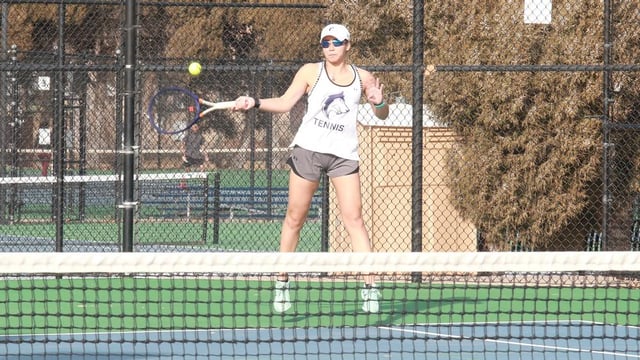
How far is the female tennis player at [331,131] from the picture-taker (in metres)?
7.50

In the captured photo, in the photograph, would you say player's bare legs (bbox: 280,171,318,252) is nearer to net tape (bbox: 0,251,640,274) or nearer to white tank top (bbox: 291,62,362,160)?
white tank top (bbox: 291,62,362,160)

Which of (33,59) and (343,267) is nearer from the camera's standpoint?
(343,267)

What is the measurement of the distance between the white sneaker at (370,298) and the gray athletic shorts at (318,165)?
724mm

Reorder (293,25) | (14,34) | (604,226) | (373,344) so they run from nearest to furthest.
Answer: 1. (373,344)
2. (604,226)
3. (293,25)
4. (14,34)

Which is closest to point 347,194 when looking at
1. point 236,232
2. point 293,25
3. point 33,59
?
point 236,232

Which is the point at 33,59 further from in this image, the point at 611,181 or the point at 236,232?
the point at 611,181

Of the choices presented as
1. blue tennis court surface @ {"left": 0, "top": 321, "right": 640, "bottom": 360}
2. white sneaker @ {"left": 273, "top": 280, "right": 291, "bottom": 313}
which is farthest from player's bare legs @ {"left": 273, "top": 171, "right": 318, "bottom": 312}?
blue tennis court surface @ {"left": 0, "top": 321, "right": 640, "bottom": 360}

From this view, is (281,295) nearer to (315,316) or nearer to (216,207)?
(315,316)

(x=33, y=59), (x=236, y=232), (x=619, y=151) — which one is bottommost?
(x=236, y=232)

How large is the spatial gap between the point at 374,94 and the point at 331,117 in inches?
11.5

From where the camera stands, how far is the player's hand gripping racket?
6789 mm

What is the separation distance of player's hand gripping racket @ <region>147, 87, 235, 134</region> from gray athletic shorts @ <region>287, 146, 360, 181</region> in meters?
0.64

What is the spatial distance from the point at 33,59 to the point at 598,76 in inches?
391

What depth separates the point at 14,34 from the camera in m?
23.1
